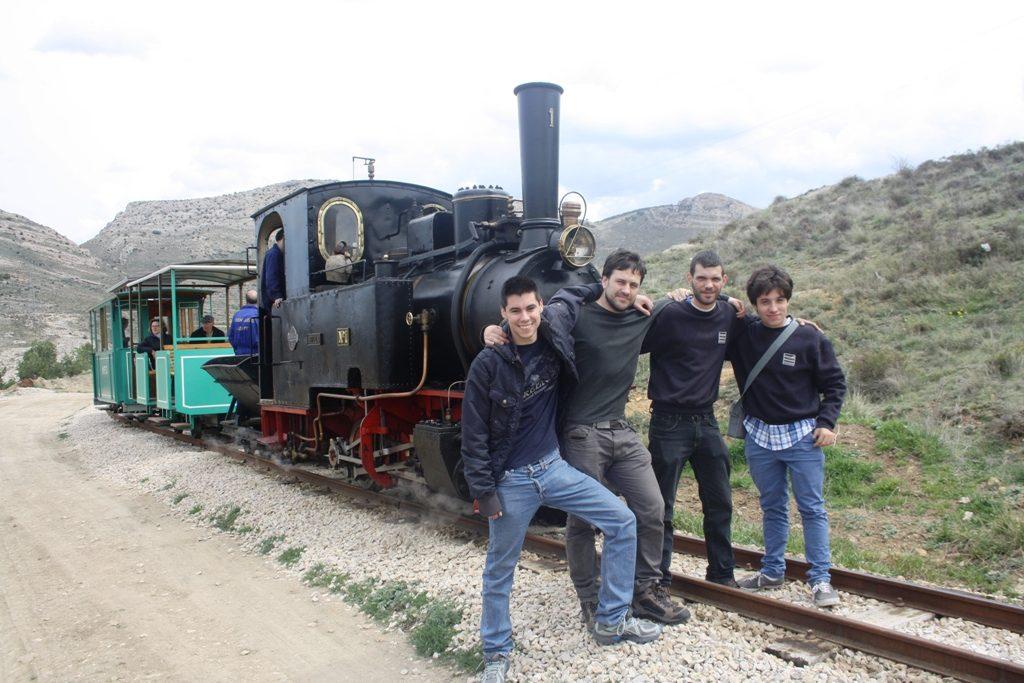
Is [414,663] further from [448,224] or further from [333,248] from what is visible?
[333,248]

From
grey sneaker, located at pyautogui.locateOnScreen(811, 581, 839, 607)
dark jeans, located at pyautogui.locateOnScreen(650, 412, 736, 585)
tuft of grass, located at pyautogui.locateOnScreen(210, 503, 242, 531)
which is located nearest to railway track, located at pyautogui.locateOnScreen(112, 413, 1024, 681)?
grey sneaker, located at pyautogui.locateOnScreen(811, 581, 839, 607)

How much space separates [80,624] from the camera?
5.04 meters

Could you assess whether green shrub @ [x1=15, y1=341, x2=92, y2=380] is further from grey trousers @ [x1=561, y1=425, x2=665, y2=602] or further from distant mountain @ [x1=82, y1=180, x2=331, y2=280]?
grey trousers @ [x1=561, y1=425, x2=665, y2=602]

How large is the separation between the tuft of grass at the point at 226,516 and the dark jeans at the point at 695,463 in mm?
4536

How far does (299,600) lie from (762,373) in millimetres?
3380

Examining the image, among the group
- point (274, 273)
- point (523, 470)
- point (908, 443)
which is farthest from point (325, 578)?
point (908, 443)

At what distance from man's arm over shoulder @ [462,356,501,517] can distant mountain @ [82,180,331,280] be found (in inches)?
1967

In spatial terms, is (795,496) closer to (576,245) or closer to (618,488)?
(618,488)

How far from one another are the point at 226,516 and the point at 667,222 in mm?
55999

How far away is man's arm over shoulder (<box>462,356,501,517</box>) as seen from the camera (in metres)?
3.63

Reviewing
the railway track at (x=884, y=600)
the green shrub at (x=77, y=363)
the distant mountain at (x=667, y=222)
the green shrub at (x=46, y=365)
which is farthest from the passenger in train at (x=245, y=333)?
the distant mountain at (x=667, y=222)

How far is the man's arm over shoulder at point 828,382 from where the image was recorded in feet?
13.7

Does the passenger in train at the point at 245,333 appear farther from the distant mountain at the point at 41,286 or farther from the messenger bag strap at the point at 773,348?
the distant mountain at the point at 41,286

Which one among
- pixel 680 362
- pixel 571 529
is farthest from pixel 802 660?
pixel 680 362
